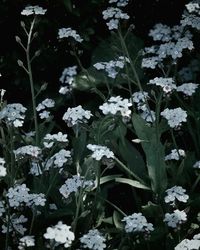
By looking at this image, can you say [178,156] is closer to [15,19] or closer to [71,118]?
[71,118]

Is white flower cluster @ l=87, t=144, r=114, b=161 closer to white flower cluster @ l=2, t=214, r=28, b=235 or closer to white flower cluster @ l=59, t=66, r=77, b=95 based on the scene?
white flower cluster @ l=2, t=214, r=28, b=235

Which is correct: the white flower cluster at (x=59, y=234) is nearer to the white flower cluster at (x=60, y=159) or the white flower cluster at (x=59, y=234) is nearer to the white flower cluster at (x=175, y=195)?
the white flower cluster at (x=60, y=159)

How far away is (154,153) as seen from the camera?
3457mm

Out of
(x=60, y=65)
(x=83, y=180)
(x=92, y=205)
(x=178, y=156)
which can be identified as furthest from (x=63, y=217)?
(x=60, y=65)

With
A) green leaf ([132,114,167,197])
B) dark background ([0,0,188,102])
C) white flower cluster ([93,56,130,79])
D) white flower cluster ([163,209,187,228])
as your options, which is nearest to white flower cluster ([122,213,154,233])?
white flower cluster ([163,209,187,228])

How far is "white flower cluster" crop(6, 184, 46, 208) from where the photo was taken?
9.83 ft

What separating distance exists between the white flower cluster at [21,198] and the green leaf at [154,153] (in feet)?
2.14

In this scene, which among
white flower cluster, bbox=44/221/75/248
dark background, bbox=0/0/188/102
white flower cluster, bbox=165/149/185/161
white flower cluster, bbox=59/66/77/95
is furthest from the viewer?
dark background, bbox=0/0/188/102

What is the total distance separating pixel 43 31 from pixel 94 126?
1174 mm

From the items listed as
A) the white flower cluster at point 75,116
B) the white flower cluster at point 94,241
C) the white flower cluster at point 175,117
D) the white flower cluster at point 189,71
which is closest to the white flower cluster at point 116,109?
the white flower cluster at point 75,116

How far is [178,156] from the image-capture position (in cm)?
348

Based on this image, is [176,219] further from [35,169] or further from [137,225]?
[35,169]

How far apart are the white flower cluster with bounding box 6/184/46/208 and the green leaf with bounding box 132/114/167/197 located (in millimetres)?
653

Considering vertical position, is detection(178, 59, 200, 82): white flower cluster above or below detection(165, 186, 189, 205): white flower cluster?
above
